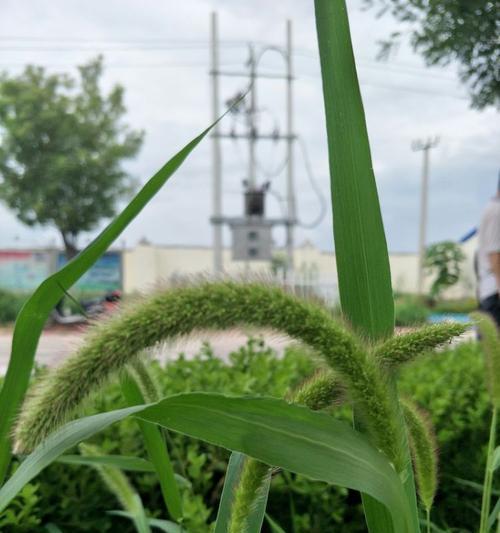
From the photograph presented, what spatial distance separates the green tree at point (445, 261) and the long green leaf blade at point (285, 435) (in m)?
22.1

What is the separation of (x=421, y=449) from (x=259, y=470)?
10.4 inches

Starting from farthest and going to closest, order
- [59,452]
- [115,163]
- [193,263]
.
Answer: [193,263] < [115,163] < [59,452]

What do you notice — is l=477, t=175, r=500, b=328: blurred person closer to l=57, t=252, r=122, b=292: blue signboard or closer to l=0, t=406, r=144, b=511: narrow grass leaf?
l=0, t=406, r=144, b=511: narrow grass leaf

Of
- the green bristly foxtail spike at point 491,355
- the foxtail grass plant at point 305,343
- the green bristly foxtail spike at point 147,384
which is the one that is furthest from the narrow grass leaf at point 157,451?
the green bristly foxtail spike at point 491,355

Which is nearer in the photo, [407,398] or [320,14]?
[320,14]

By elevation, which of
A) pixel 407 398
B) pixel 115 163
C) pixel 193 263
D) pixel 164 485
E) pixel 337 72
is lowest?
pixel 164 485

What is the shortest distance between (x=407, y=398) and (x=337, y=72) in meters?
0.39

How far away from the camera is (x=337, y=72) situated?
0.76m

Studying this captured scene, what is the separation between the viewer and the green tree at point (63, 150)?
24359 millimetres

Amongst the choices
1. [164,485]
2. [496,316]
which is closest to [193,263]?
[496,316]

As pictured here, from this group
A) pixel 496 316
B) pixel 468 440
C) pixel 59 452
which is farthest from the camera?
pixel 496 316

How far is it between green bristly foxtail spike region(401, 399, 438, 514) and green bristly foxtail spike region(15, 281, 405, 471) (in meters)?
0.22

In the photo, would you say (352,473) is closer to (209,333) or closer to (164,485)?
(209,333)

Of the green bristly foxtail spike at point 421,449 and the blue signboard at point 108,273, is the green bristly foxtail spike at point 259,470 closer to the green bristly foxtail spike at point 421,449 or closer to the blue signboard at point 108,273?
the green bristly foxtail spike at point 421,449
